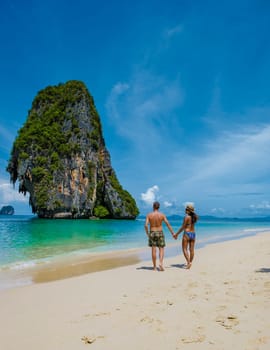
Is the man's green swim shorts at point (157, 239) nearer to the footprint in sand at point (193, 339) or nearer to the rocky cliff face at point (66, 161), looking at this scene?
the footprint in sand at point (193, 339)

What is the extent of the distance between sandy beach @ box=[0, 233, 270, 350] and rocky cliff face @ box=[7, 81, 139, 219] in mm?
48843

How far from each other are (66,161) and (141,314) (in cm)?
5391

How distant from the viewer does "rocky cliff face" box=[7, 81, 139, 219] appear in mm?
52344

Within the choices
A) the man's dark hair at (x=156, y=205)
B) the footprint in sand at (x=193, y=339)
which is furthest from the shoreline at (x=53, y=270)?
the footprint in sand at (x=193, y=339)

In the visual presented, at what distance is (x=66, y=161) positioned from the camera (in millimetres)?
55156

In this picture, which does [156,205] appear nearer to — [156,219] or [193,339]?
[156,219]

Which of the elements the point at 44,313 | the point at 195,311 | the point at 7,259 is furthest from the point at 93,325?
the point at 7,259

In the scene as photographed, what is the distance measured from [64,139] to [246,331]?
188 ft

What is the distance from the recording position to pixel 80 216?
55812mm

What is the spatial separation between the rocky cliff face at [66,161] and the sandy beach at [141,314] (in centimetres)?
4884

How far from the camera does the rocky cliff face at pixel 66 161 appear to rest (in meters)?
52.3

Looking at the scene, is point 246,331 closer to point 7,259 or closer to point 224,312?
point 224,312

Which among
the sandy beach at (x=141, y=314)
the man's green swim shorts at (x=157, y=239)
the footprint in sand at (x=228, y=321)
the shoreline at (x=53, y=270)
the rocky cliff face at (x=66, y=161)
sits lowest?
the shoreline at (x=53, y=270)

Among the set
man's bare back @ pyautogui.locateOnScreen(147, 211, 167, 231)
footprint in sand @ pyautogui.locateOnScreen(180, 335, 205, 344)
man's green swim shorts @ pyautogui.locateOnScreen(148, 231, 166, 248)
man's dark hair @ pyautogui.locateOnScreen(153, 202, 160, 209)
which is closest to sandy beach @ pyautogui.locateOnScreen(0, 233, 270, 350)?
footprint in sand @ pyautogui.locateOnScreen(180, 335, 205, 344)
